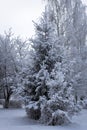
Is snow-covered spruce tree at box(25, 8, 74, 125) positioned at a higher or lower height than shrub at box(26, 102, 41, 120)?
higher

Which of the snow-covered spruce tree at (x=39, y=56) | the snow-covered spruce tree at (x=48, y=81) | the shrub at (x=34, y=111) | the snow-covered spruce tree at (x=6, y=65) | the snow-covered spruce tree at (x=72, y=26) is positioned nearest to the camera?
the snow-covered spruce tree at (x=48, y=81)

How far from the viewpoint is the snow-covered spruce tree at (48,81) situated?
11.9 m

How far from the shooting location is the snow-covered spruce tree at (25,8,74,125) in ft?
39.2

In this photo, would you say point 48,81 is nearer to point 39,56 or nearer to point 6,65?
point 39,56

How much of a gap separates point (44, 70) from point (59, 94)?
1487 mm

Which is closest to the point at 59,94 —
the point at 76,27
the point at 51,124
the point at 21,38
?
the point at 51,124

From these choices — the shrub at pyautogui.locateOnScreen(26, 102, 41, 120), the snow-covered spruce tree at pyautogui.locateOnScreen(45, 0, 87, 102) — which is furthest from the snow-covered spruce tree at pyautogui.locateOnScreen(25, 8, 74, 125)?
the snow-covered spruce tree at pyautogui.locateOnScreen(45, 0, 87, 102)

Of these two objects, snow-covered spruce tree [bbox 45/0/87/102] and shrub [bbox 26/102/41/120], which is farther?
snow-covered spruce tree [bbox 45/0/87/102]

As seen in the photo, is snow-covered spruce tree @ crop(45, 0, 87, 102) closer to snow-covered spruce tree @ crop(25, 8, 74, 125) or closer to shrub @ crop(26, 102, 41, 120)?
shrub @ crop(26, 102, 41, 120)

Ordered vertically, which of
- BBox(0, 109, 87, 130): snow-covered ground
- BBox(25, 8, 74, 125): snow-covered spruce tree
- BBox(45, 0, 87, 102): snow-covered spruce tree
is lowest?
BBox(0, 109, 87, 130): snow-covered ground

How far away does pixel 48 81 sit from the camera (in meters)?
12.3

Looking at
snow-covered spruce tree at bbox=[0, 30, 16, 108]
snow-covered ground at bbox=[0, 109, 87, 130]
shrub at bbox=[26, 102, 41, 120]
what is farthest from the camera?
snow-covered spruce tree at bbox=[0, 30, 16, 108]

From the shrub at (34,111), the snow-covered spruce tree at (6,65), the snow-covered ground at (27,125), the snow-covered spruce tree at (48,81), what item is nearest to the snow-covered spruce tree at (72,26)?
the snow-covered spruce tree at (6,65)

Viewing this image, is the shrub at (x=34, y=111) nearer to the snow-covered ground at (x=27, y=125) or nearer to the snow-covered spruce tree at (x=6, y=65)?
the snow-covered ground at (x=27, y=125)
